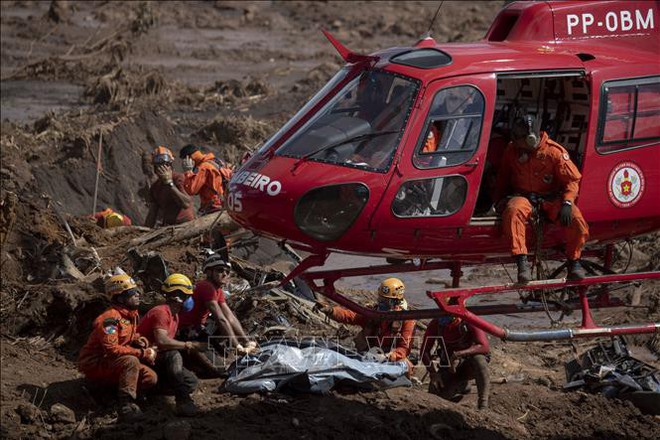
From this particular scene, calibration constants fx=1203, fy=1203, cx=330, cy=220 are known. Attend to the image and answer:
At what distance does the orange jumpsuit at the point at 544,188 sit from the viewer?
1023 centimetres

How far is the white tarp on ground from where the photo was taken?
11.4 meters

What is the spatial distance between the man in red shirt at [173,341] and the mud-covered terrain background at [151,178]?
0.24 meters

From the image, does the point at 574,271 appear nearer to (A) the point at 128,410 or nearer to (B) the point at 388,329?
(B) the point at 388,329

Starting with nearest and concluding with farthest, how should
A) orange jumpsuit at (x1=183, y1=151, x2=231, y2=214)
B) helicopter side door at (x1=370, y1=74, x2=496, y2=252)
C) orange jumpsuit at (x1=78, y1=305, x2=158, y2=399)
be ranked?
helicopter side door at (x1=370, y1=74, x2=496, y2=252)
orange jumpsuit at (x1=78, y1=305, x2=158, y2=399)
orange jumpsuit at (x1=183, y1=151, x2=231, y2=214)

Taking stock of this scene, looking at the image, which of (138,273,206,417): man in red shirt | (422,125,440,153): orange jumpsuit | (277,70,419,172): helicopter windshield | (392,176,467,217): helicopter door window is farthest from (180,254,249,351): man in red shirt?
(422,125,440,153): orange jumpsuit

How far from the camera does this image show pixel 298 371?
11430 millimetres

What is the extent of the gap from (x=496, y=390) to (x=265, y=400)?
298 centimetres

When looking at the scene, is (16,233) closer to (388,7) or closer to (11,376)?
(11,376)

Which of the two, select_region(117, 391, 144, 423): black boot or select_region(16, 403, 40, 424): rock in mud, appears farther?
select_region(16, 403, 40, 424): rock in mud

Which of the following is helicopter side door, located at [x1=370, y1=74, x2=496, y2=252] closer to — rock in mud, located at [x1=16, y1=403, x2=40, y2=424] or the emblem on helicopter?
the emblem on helicopter

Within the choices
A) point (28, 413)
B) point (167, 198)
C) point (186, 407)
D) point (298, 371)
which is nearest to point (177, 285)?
point (186, 407)

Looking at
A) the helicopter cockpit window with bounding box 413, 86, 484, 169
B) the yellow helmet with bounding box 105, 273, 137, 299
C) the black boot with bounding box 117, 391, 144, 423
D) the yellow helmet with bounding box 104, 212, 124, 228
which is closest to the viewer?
the helicopter cockpit window with bounding box 413, 86, 484, 169

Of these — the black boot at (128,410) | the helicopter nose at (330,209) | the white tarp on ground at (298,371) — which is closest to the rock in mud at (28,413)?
the black boot at (128,410)

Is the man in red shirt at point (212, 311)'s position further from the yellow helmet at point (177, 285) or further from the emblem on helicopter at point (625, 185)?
the emblem on helicopter at point (625, 185)
